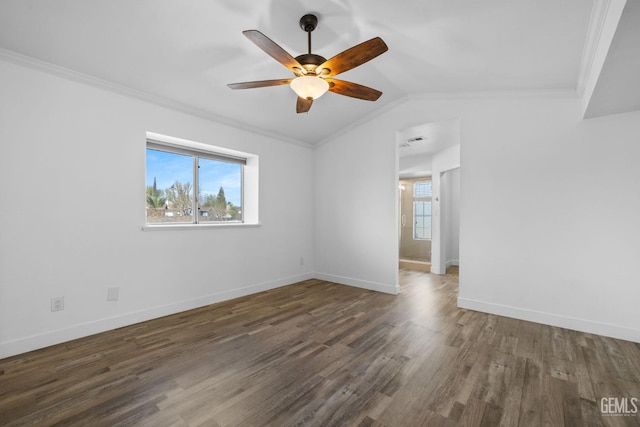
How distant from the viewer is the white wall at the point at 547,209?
111 inches

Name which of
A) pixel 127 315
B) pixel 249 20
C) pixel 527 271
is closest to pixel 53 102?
pixel 249 20

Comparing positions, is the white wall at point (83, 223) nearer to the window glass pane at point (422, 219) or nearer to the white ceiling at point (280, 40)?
the white ceiling at point (280, 40)

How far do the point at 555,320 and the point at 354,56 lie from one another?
3.46 m

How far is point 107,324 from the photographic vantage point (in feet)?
9.45

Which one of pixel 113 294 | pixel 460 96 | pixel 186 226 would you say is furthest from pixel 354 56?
pixel 113 294

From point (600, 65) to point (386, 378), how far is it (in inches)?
111

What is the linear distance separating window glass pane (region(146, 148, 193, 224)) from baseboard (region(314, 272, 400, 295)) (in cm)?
249

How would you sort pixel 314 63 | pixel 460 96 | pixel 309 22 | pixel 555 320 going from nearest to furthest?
1. pixel 314 63
2. pixel 309 22
3. pixel 555 320
4. pixel 460 96

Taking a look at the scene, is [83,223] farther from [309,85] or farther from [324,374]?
[324,374]

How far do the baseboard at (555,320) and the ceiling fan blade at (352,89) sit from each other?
9.26 feet

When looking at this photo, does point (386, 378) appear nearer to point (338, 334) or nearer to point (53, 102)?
point (338, 334)

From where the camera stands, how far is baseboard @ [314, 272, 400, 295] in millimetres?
4305

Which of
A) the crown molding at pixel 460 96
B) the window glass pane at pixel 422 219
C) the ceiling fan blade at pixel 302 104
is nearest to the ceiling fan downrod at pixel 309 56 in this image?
the ceiling fan blade at pixel 302 104

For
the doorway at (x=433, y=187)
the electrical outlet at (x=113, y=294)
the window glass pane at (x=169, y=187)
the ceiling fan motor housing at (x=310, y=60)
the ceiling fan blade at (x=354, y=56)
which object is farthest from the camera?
the doorway at (x=433, y=187)
